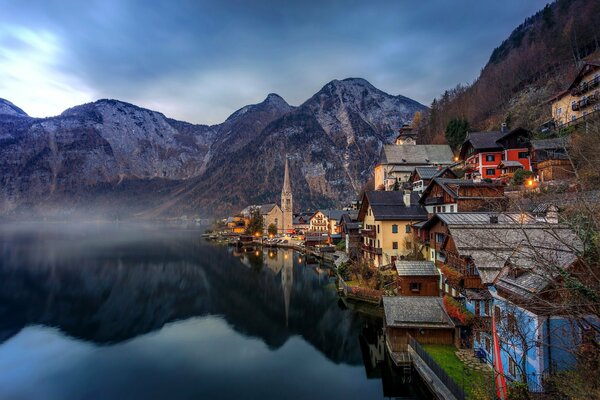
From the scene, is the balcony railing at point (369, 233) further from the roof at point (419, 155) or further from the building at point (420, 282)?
the roof at point (419, 155)

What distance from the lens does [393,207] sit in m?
39.5

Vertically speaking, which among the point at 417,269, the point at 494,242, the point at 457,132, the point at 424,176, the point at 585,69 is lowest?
the point at 417,269

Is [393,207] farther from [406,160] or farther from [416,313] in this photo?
[406,160]

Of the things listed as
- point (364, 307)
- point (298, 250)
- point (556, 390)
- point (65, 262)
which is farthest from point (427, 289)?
point (65, 262)

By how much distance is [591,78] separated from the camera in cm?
4062

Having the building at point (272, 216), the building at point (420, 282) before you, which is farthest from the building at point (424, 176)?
the building at point (272, 216)

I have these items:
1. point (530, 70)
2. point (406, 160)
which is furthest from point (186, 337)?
point (530, 70)

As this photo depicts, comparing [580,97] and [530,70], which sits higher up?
[530,70]

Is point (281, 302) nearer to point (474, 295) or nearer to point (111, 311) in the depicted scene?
point (111, 311)

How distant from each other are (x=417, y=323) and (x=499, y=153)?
3389cm

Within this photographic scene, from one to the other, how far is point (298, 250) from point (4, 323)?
54008 millimetres

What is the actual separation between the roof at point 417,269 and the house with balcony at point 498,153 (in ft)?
70.8

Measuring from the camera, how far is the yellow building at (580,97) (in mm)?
39500

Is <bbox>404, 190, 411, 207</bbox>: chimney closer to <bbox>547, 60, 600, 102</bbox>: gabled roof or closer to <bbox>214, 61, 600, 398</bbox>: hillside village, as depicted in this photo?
<bbox>214, 61, 600, 398</bbox>: hillside village
